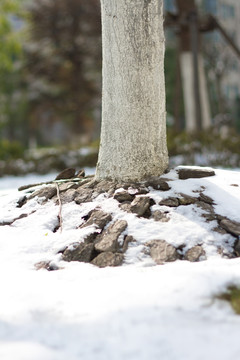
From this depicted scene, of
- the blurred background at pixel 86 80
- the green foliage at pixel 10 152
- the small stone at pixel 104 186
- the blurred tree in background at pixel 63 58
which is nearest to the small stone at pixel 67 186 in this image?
the small stone at pixel 104 186

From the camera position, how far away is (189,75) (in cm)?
1207

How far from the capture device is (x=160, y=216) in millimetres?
3654

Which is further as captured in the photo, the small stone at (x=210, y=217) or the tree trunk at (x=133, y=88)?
the tree trunk at (x=133, y=88)

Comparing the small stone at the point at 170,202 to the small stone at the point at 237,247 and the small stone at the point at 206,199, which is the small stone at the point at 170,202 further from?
the small stone at the point at 237,247

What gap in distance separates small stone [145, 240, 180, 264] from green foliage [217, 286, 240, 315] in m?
0.68

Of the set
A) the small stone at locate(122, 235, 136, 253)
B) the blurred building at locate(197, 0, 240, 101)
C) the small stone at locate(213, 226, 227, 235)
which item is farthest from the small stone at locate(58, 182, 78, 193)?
the blurred building at locate(197, 0, 240, 101)

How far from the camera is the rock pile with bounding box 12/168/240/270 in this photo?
329cm

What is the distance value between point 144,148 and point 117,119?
0.37m

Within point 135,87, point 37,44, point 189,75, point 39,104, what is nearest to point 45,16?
point 37,44

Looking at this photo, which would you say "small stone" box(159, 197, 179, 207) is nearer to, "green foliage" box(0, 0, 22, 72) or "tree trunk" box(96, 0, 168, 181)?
"tree trunk" box(96, 0, 168, 181)

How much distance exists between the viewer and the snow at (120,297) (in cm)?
211

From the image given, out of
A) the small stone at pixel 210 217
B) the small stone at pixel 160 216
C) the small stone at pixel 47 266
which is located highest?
the small stone at pixel 160 216

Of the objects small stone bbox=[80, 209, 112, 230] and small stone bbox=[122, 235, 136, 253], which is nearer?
small stone bbox=[122, 235, 136, 253]

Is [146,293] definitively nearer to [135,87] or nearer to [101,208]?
[101,208]
